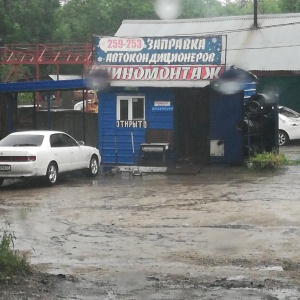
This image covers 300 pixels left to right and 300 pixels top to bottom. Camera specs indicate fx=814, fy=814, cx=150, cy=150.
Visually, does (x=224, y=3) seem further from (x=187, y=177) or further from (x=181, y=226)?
(x=181, y=226)

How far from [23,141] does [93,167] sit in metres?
2.96

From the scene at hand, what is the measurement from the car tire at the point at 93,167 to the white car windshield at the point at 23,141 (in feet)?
8.08

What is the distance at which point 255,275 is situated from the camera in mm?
9844

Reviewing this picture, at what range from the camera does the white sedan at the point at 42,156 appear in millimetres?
20031

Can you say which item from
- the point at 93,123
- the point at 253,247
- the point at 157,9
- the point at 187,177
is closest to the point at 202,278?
the point at 253,247

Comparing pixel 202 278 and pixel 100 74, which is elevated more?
pixel 100 74

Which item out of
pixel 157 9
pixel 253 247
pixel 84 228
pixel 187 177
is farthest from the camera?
pixel 157 9

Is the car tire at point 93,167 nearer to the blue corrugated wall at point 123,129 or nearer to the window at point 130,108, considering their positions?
the blue corrugated wall at point 123,129

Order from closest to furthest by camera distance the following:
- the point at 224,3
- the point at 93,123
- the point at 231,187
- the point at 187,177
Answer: the point at 231,187
the point at 187,177
the point at 93,123
the point at 224,3

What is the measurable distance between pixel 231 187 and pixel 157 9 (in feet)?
150

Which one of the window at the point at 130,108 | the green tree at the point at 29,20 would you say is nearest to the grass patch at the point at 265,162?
the window at the point at 130,108

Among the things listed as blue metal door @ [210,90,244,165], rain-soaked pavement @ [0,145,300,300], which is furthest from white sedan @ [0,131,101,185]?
blue metal door @ [210,90,244,165]

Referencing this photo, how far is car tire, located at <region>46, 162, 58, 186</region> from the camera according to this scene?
20.7 m

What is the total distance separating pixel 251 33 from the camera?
3894cm
